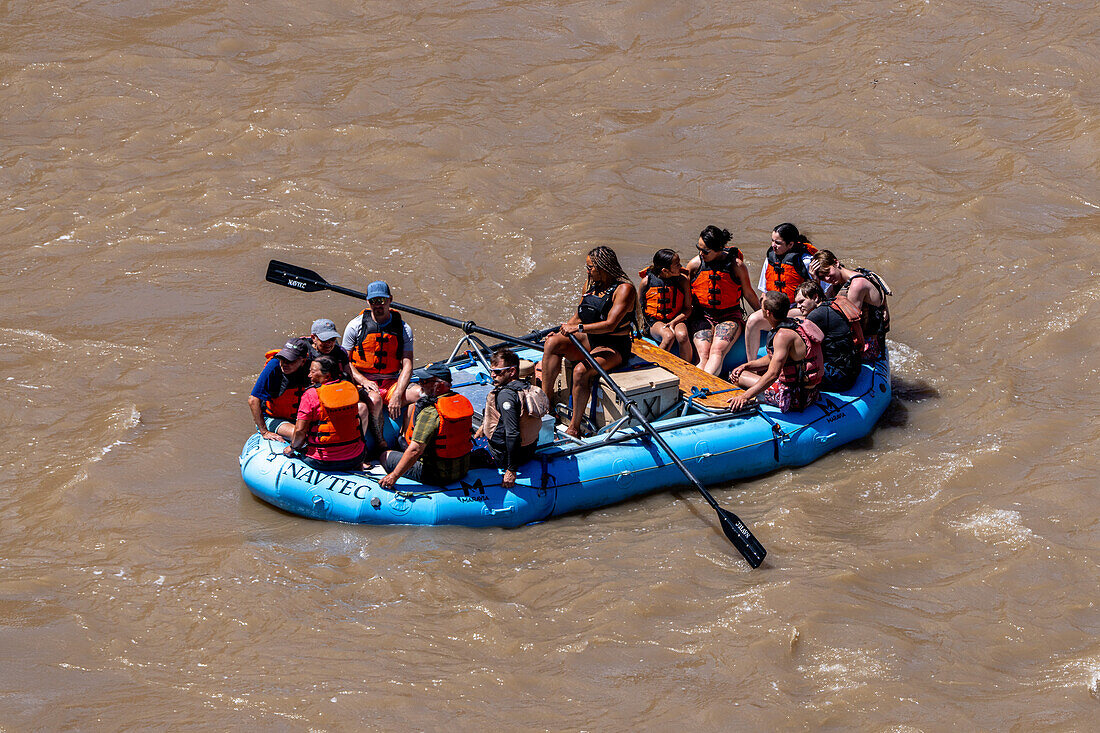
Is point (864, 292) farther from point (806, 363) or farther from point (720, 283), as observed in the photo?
point (720, 283)

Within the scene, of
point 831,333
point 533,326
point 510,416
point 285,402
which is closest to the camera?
point 510,416

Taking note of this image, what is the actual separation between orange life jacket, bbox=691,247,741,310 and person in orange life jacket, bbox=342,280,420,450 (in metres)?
2.36

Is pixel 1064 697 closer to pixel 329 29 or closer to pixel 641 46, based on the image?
pixel 641 46

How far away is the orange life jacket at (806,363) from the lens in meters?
7.83

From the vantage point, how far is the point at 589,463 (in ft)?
24.2

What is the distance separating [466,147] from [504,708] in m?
7.72

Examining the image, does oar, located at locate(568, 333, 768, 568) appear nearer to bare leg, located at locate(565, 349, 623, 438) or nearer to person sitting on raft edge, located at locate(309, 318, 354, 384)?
bare leg, located at locate(565, 349, 623, 438)

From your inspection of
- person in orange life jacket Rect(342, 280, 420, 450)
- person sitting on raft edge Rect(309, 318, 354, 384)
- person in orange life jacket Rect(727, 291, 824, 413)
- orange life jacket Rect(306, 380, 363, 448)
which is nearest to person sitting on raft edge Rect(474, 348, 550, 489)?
person in orange life jacket Rect(342, 280, 420, 450)

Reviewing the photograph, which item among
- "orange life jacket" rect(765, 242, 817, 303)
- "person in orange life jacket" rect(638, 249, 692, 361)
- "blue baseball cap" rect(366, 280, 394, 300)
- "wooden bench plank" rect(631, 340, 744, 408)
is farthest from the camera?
"orange life jacket" rect(765, 242, 817, 303)

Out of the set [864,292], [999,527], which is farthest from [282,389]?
[999,527]

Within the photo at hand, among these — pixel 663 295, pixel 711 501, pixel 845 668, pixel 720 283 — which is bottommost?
pixel 845 668

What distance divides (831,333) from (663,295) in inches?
51.1

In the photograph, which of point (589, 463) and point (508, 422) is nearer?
point (508, 422)

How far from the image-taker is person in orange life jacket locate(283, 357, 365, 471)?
6891 mm
